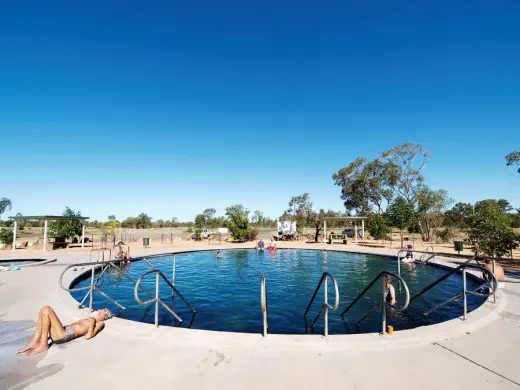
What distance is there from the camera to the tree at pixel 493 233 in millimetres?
14516

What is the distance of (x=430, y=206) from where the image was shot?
37438 millimetres

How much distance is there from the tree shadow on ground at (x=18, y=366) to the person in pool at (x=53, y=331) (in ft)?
0.56

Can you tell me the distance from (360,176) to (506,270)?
34.9 metres

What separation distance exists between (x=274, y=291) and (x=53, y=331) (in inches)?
314

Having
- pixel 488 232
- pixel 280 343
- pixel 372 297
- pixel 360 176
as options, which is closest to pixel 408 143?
pixel 360 176

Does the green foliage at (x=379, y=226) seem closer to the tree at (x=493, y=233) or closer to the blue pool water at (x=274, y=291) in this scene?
the blue pool water at (x=274, y=291)

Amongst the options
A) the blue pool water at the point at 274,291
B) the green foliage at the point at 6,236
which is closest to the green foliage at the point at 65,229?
the green foliage at the point at 6,236

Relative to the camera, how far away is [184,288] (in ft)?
38.7

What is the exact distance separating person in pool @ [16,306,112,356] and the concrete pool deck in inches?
5.5

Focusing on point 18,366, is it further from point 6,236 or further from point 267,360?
point 6,236

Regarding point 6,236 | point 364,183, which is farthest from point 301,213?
point 6,236

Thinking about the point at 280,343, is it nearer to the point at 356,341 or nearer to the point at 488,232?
the point at 356,341

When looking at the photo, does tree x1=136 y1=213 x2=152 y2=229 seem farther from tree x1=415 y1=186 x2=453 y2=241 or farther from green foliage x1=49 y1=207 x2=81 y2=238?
tree x1=415 y1=186 x2=453 y2=241

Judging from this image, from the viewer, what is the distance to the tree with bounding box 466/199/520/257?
14516mm
